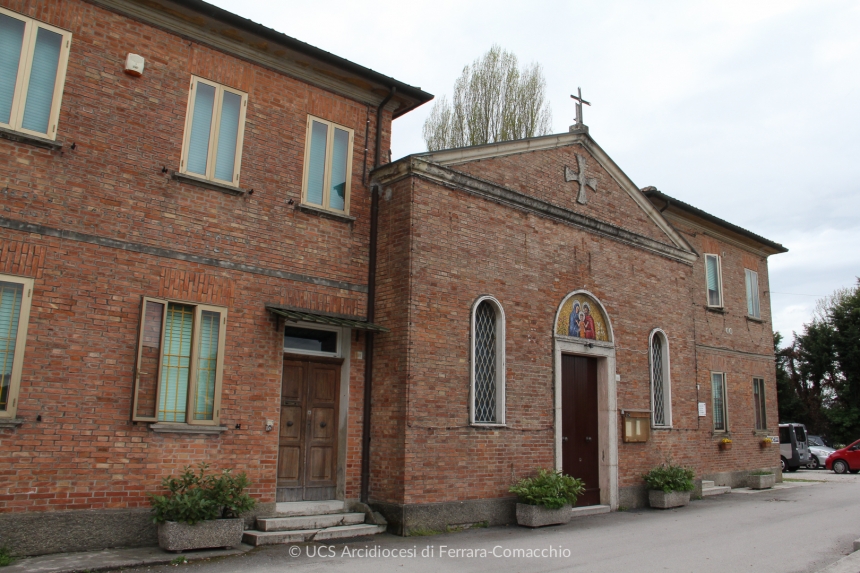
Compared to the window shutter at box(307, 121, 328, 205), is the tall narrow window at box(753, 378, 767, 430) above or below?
below

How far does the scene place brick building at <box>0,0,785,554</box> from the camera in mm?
8062

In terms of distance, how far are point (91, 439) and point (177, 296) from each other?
6.47ft

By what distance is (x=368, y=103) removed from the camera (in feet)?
37.2

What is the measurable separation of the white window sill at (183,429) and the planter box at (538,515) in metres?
4.66

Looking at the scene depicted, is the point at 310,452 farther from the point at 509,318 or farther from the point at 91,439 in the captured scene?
the point at 509,318

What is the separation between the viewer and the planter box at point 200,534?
25.9 feet

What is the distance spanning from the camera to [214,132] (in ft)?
31.6

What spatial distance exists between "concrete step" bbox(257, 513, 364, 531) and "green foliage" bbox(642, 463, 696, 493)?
6.33 metres

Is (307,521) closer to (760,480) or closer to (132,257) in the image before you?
(132,257)

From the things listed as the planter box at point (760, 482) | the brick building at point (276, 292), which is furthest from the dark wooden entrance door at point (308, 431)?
the planter box at point (760, 482)

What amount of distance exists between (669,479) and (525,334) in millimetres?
4466

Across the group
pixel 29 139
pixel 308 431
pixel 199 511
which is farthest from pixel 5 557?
pixel 29 139

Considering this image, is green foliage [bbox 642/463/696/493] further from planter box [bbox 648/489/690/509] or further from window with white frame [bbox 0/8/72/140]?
window with white frame [bbox 0/8/72/140]

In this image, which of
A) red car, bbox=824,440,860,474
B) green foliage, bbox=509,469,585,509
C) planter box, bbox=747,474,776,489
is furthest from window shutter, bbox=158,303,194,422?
red car, bbox=824,440,860,474
